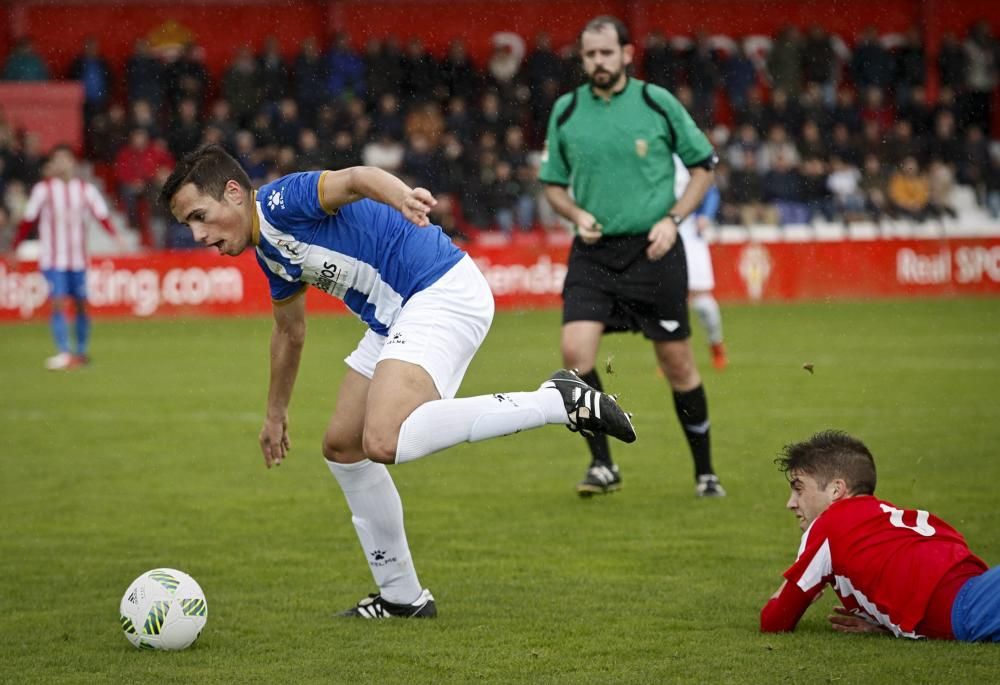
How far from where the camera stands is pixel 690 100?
25.3m

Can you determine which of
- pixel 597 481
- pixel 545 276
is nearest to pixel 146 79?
pixel 545 276

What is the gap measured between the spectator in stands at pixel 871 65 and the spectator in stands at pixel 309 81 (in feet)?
33.3

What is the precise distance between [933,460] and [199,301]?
14113 millimetres

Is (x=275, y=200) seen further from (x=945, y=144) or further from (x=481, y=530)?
(x=945, y=144)

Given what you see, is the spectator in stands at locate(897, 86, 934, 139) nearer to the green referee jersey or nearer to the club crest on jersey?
the green referee jersey

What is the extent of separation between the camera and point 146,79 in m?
24.2

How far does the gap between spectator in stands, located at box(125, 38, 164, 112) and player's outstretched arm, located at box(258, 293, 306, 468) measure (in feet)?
63.5

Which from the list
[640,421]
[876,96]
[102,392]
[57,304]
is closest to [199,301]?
[57,304]

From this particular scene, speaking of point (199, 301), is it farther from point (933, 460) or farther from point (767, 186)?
point (933, 460)

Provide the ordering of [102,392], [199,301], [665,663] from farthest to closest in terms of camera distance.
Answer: [199,301] → [102,392] → [665,663]

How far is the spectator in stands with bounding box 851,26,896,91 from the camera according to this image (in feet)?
92.6

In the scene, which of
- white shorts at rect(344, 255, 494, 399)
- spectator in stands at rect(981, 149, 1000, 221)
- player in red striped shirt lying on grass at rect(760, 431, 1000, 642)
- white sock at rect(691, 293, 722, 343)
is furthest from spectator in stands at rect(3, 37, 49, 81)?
player in red striped shirt lying on grass at rect(760, 431, 1000, 642)

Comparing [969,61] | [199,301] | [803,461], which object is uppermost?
[969,61]

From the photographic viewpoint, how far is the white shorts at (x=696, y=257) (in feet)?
46.3
